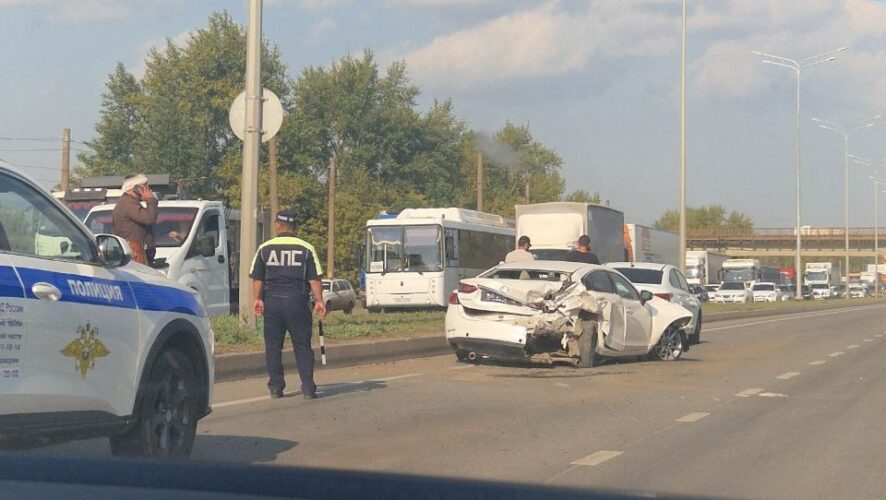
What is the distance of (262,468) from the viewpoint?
164 inches

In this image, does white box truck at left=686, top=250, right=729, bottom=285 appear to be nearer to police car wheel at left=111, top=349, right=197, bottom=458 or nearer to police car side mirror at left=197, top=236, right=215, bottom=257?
police car side mirror at left=197, top=236, right=215, bottom=257

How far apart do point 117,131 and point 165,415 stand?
61.6 m

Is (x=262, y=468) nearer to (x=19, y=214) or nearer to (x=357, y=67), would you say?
(x=19, y=214)

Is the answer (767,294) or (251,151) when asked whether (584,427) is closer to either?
(251,151)

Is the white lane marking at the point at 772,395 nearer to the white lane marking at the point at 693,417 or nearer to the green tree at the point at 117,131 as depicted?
the white lane marking at the point at 693,417

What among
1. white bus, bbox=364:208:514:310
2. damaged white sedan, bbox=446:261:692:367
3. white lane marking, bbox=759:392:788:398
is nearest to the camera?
white lane marking, bbox=759:392:788:398

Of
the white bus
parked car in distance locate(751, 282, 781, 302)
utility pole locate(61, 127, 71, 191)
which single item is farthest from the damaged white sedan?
parked car in distance locate(751, 282, 781, 302)

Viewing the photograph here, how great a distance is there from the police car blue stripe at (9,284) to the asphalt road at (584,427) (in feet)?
7.17

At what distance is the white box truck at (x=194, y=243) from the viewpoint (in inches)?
702

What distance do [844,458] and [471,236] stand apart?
28977mm

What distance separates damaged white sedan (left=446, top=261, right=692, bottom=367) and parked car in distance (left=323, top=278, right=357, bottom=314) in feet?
78.0

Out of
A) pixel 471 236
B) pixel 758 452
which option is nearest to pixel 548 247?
pixel 471 236

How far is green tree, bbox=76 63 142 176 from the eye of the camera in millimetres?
65188

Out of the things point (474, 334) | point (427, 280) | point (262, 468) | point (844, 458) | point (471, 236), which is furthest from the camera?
point (471, 236)
